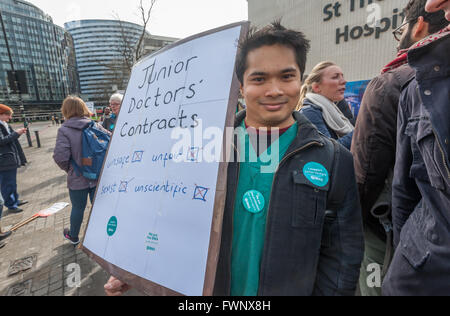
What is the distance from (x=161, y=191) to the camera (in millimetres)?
1026

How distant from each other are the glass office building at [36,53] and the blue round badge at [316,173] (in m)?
69.5

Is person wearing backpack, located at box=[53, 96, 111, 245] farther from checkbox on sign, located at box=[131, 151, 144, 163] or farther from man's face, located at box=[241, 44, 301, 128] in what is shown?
man's face, located at box=[241, 44, 301, 128]

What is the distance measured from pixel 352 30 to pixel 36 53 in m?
80.7

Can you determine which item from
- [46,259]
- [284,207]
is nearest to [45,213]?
[46,259]

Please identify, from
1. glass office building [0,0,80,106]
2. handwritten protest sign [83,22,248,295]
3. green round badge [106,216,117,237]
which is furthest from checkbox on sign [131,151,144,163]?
glass office building [0,0,80,106]

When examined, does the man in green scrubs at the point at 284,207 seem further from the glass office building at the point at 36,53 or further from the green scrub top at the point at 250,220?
the glass office building at the point at 36,53

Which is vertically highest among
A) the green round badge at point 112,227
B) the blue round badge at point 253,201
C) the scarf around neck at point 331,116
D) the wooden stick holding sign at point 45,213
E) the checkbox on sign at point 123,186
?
the scarf around neck at point 331,116

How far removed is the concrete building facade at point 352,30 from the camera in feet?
33.9

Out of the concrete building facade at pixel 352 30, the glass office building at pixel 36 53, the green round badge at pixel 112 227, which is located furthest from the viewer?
the glass office building at pixel 36 53

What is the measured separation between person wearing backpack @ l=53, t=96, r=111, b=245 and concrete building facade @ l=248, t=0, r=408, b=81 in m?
9.01

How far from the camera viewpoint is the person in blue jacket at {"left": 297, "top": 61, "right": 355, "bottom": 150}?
2.03 meters

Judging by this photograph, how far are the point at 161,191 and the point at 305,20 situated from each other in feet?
53.5

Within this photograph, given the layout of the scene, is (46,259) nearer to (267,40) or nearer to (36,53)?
(267,40)

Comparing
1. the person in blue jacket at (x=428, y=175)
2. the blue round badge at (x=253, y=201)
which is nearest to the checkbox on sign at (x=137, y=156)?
the blue round badge at (x=253, y=201)
